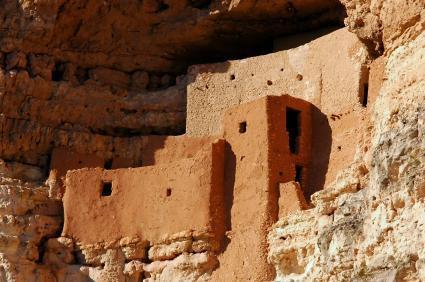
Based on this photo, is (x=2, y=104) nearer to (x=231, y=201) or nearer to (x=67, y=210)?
(x=67, y=210)

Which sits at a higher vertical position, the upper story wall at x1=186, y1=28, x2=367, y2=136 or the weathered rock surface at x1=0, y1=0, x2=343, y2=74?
the weathered rock surface at x1=0, y1=0, x2=343, y2=74

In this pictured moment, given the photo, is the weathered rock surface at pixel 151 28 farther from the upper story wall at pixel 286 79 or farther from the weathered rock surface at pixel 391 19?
the weathered rock surface at pixel 391 19

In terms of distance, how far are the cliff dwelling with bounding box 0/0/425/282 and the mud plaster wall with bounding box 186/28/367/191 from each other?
1.1 inches

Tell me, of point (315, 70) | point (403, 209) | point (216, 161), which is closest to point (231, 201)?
point (216, 161)

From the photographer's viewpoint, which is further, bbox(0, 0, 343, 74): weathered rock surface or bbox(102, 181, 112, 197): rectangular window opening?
bbox(0, 0, 343, 74): weathered rock surface

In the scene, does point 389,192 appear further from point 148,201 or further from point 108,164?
point 108,164

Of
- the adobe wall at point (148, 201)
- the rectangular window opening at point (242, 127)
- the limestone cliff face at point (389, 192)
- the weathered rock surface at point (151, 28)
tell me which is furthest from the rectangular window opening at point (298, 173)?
the limestone cliff face at point (389, 192)

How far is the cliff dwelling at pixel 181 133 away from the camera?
21.0 meters

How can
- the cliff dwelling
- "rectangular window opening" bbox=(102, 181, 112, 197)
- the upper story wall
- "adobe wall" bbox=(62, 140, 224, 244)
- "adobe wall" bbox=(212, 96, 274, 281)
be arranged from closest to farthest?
1. "adobe wall" bbox=(212, 96, 274, 281)
2. the cliff dwelling
3. "adobe wall" bbox=(62, 140, 224, 244)
4. the upper story wall
5. "rectangular window opening" bbox=(102, 181, 112, 197)

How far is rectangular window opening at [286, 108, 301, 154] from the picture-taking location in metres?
22.3

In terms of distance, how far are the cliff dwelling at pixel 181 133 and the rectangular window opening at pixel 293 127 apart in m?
0.04

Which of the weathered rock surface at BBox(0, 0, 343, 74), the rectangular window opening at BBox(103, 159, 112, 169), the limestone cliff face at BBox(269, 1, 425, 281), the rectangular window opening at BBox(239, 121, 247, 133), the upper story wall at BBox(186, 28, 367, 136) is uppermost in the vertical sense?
the weathered rock surface at BBox(0, 0, 343, 74)

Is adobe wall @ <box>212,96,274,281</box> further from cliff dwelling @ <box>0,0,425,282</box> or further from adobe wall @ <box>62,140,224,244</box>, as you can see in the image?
adobe wall @ <box>62,140,224,244</box>

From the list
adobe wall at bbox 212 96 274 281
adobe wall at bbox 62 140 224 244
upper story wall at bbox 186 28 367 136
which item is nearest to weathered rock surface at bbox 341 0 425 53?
upper story wall at bbox 186 28 367 136
